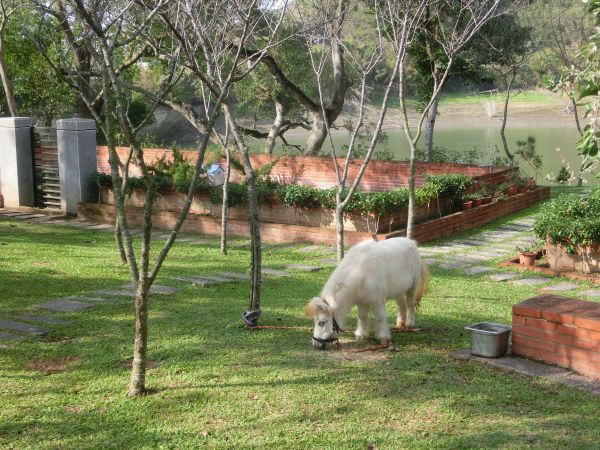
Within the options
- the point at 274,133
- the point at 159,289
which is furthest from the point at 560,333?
the point at 274,133

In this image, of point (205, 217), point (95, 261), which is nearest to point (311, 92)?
point (205, 217)

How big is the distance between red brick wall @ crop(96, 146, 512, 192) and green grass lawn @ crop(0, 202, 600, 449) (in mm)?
9451

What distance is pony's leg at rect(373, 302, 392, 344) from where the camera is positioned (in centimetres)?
689

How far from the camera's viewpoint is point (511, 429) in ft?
16.2

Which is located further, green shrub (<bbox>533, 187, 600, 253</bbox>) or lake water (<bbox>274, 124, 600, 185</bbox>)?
lake water (<bbox>274, 124, 600, 185</bbox>)

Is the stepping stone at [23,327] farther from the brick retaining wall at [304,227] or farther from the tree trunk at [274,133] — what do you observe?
the tree trunk at [274,133]

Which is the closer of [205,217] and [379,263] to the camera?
[379,263]

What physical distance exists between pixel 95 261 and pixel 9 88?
32.2ft

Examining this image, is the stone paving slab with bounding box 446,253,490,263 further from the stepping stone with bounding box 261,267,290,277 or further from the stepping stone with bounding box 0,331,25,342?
the stepping stone with bounding box 0,331,25,342

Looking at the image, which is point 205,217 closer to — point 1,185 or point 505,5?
point 1,185

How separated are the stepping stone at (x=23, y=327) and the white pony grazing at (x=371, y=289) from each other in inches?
113

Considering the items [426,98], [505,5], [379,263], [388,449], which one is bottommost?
[388,449]

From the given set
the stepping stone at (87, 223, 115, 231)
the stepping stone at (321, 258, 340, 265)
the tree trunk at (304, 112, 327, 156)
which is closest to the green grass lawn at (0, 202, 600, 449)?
the stepping stone at (321, 258, 340, 265)

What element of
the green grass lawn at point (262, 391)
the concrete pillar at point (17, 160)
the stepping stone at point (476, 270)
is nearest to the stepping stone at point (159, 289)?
the green grass lawn at point (262, 391)
